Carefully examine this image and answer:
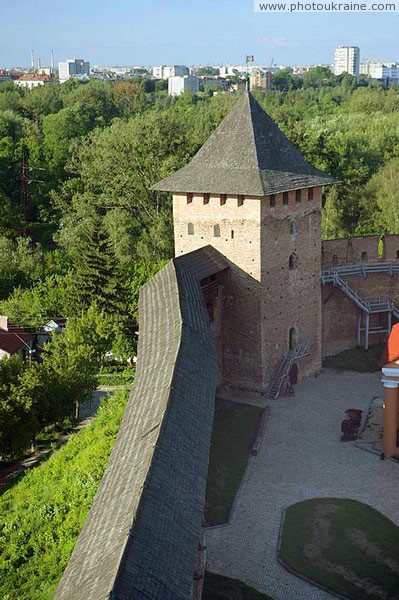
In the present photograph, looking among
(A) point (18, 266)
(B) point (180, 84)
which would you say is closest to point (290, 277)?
(A) point (18, 266)

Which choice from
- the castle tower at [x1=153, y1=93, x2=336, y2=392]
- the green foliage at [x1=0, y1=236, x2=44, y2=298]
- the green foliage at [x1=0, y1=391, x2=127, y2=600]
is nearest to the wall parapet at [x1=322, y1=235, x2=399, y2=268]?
the castle tower at [x1=153, y1=93, x2=336, y2=392]

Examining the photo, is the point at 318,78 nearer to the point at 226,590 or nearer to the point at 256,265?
the point at 256,265

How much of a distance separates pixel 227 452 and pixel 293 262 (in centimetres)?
629

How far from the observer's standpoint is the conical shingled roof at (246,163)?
70.5ft

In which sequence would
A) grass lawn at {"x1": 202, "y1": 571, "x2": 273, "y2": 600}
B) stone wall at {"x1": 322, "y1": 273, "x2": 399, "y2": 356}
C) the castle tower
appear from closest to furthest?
1. grass lawn at {"x1": 202, "y1": 571, "x2": 273, "y2": 600}
2. the castle tower
3. stone wall at {"x1": 322, "y1": 273, "x2": 399, "y2": 356}

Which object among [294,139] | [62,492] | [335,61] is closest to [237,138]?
[62,492]

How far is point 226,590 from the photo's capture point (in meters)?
13.4

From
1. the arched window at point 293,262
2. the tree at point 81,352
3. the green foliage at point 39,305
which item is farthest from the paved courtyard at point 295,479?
the green foliage at point 39,305

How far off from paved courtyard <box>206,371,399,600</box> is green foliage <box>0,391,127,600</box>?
2.44 metres

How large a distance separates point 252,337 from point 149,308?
4.86m

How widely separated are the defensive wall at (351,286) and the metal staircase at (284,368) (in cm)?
247

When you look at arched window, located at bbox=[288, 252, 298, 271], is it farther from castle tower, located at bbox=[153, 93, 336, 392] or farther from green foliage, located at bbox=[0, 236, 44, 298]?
green foliage, located at bbox=[0, 236, 44, 298]

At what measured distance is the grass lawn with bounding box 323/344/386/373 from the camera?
25375 mm

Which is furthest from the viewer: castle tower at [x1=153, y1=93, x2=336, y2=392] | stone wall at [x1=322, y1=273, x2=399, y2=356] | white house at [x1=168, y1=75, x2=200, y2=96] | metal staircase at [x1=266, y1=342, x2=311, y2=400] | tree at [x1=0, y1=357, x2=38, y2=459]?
Result: white house at [x1=168, y1=75, x2=200, y2=96]
